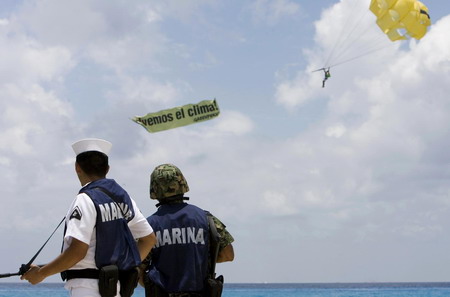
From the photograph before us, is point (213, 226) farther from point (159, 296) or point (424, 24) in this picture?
point (424, 24)

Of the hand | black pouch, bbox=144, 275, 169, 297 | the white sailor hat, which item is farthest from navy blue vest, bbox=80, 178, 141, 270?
black pouch, bbox=144, 275, 169, 297

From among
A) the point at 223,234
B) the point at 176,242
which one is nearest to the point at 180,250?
the point at 176,242

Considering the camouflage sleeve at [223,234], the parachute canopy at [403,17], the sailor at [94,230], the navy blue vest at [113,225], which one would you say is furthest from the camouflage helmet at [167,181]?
the parachute canopy at [403,17]

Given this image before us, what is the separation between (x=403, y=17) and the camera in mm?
21219

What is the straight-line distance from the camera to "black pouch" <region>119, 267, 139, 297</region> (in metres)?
4.75

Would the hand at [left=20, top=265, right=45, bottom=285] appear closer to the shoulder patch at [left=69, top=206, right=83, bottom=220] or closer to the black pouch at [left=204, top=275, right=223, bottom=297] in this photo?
the shoulder patch at [left=69, top=206, right=83, bottom=220]

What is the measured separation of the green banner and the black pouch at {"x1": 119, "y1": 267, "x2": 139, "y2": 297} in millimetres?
5906

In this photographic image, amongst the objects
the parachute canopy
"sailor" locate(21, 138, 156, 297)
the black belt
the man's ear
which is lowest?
the black belt

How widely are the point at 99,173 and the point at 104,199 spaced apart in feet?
0.84

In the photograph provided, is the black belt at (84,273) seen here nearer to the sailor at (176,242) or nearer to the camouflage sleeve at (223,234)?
the sailor at (176,242)

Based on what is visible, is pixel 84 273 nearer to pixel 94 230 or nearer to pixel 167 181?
pixel 94 230

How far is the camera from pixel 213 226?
6023 mm

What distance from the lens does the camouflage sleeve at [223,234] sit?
19.8 feet

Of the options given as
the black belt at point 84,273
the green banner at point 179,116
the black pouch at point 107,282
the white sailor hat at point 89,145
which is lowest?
the black pouch at point 107,282
